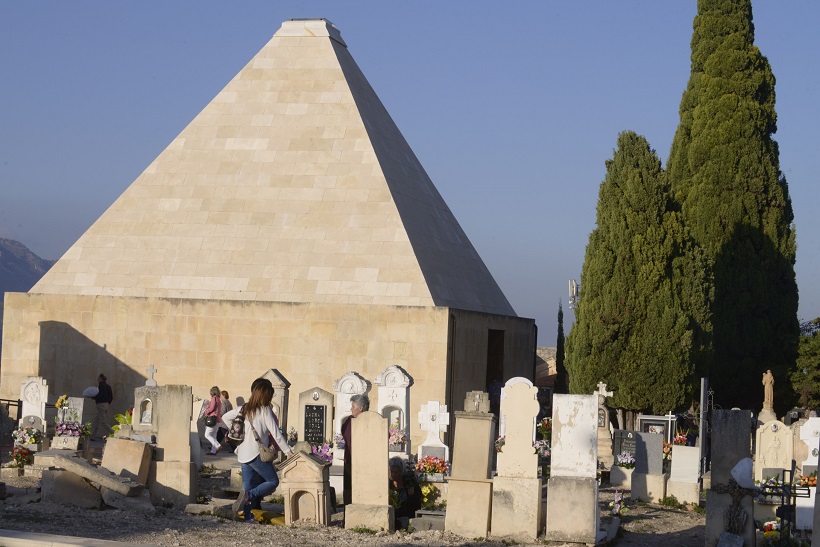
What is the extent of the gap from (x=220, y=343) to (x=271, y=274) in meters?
1.56

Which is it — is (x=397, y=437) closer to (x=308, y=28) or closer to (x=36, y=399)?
(x=36, y=399)

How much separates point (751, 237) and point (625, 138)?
5.14 m

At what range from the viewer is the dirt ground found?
10812 millimetres

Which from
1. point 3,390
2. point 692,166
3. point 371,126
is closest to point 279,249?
point 371,126

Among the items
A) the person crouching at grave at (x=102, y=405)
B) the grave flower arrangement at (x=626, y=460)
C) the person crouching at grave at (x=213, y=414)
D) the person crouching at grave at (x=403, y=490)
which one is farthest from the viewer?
the person crouching at grave at (x=102, y=405)

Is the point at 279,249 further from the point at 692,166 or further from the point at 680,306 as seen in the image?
the point at 692,166

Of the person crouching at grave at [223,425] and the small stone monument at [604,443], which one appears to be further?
the person crouching at grave at [223,425]

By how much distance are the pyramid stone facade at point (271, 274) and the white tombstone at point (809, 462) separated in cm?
801

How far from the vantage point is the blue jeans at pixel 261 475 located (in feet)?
40.6

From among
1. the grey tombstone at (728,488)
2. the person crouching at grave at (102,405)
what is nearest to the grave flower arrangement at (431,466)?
the grey tombstone at (728,488)

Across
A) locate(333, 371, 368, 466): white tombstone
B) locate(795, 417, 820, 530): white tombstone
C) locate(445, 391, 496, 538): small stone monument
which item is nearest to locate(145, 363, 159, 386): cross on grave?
locate(333, 371, 368, 466): white tombstone

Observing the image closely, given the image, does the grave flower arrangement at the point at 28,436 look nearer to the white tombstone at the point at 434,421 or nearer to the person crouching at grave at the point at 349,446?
the white tombstone at the point at 434,421

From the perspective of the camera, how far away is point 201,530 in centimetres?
1134

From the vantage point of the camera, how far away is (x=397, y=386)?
→ 17.8 m
